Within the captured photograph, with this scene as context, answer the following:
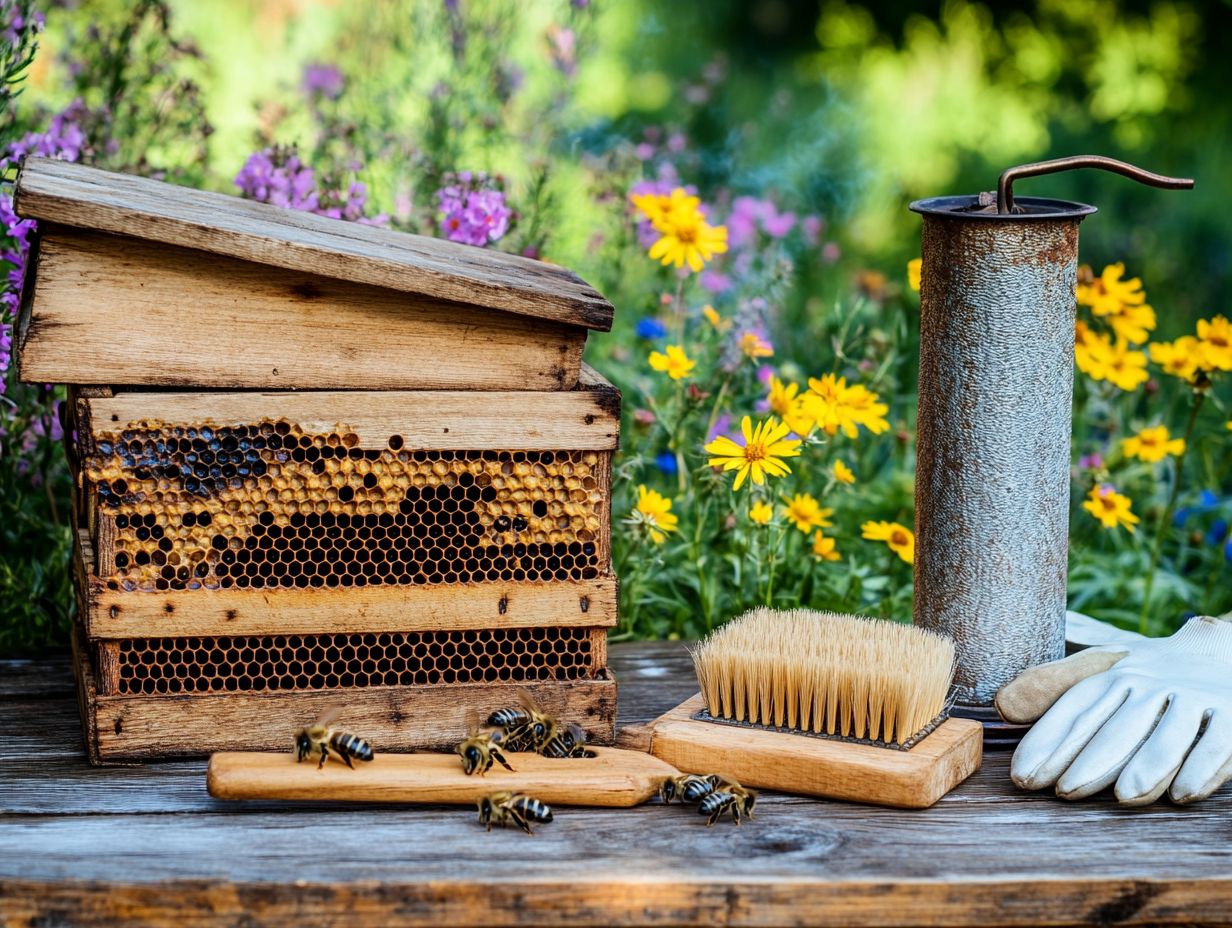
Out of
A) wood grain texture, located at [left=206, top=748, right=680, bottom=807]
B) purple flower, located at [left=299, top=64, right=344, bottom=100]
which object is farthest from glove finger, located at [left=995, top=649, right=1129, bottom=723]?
purple flower, located at [left=299, top=64, right=344, bottom=100]

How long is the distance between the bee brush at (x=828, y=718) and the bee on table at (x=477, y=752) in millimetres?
231

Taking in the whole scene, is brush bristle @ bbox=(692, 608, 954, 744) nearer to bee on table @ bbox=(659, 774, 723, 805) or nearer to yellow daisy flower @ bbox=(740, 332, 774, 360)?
bee on table @ bbox=(659, 774, 723, 805)

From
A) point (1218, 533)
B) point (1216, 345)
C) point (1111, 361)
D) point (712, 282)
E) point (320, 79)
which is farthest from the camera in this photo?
point (320, 79)

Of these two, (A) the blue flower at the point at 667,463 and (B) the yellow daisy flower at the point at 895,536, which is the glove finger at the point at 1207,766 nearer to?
(B) the yellow daisy flower at the point at 895,536

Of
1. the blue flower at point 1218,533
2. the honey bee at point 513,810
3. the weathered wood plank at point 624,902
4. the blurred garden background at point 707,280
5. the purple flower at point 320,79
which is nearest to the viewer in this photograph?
the weathered wood plank at point 624,902

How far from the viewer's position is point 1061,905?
1.75 metres

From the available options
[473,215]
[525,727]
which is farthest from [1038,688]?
[473,215]

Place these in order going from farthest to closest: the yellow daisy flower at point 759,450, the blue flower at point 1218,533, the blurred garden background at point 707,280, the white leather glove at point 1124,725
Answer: the blue flower at point 1218,533 → the blurred garden background at point 707,280 → the yellow daisy flower at point 759,450 → the white leather glove at point 1124,725

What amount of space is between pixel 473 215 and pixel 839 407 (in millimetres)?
813

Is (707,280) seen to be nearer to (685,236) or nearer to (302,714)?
(685,236)

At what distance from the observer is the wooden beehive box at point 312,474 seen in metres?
1.97

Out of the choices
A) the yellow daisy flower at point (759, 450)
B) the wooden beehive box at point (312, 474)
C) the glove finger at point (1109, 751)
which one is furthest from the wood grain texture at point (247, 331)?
the glove finger at point (1109, 751)

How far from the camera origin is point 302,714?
210 centimetres

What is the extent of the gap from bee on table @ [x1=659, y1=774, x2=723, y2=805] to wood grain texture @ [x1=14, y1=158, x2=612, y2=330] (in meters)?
0.63
